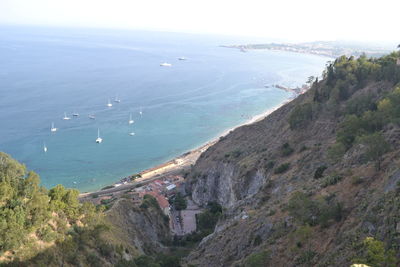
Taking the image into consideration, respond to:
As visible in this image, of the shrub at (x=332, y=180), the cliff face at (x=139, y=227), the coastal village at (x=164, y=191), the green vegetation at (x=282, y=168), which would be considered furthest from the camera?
the coastal village at (x=164, y=191)

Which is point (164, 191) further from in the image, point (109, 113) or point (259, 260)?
point (109, 113)

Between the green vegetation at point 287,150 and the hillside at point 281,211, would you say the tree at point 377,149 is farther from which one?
the green vegetation at point 287,150

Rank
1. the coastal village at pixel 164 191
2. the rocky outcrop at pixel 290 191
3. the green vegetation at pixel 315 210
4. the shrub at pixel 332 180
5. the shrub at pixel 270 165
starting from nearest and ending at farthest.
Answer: the rocky outcrop at pixel 290 191
the green vegetation at pixel 315 210
the shrub at pixel 332 180
the shrub at pixel 270 165
the coastal village at pixel 164 191

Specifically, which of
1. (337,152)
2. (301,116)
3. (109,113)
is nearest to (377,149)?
(337,152)

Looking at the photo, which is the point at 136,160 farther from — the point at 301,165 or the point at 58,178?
the point at 301,165

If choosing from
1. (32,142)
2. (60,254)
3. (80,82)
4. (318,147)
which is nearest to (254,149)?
(318,147)

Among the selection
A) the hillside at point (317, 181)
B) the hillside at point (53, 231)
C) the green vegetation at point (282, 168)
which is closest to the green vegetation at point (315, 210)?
the hillside at point (317, 181)

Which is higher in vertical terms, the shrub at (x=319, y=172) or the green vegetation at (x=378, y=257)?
the green vegetation at (x=378, y=257)
